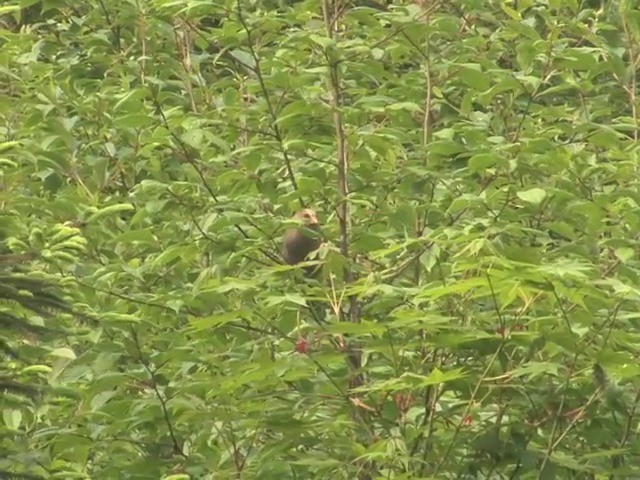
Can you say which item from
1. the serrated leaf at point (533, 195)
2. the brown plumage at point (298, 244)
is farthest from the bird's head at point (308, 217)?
the serrated leaf at point (533, 195)

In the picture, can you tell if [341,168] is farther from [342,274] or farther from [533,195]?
[533,195]

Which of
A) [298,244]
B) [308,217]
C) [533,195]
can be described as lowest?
[298,244]

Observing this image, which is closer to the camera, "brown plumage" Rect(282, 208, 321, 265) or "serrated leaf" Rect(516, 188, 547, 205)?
"serrated leaf" Rect(516, 188, 547, 205)

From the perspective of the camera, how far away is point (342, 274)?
420 cm

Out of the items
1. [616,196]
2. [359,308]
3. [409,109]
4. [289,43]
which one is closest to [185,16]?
[289,43]

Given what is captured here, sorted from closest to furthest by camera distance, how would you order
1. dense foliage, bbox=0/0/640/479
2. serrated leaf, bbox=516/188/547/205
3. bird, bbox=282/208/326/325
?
dense foliage, bbox=0/0/640/479 → serrated leaf, bbox=516/188/547/205 → bird, bbox=282/208/326/325

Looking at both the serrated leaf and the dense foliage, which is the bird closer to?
the dense foliage

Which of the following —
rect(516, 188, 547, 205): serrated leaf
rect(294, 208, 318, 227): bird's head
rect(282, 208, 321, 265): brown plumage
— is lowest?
rect(282, 208, 321, 265): brown plumage

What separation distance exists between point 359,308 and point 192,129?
76 cm

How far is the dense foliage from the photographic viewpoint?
12.4 feet

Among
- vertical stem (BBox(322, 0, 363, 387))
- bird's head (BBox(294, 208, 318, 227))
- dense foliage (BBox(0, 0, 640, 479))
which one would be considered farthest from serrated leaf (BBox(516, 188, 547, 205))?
bird's head (BBox(294, 208, 318, 227))

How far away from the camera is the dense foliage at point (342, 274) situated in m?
3.79

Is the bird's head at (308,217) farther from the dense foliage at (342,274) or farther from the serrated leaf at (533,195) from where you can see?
the serrated leaf at (533,195)

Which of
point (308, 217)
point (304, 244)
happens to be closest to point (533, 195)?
point (308, 217)
